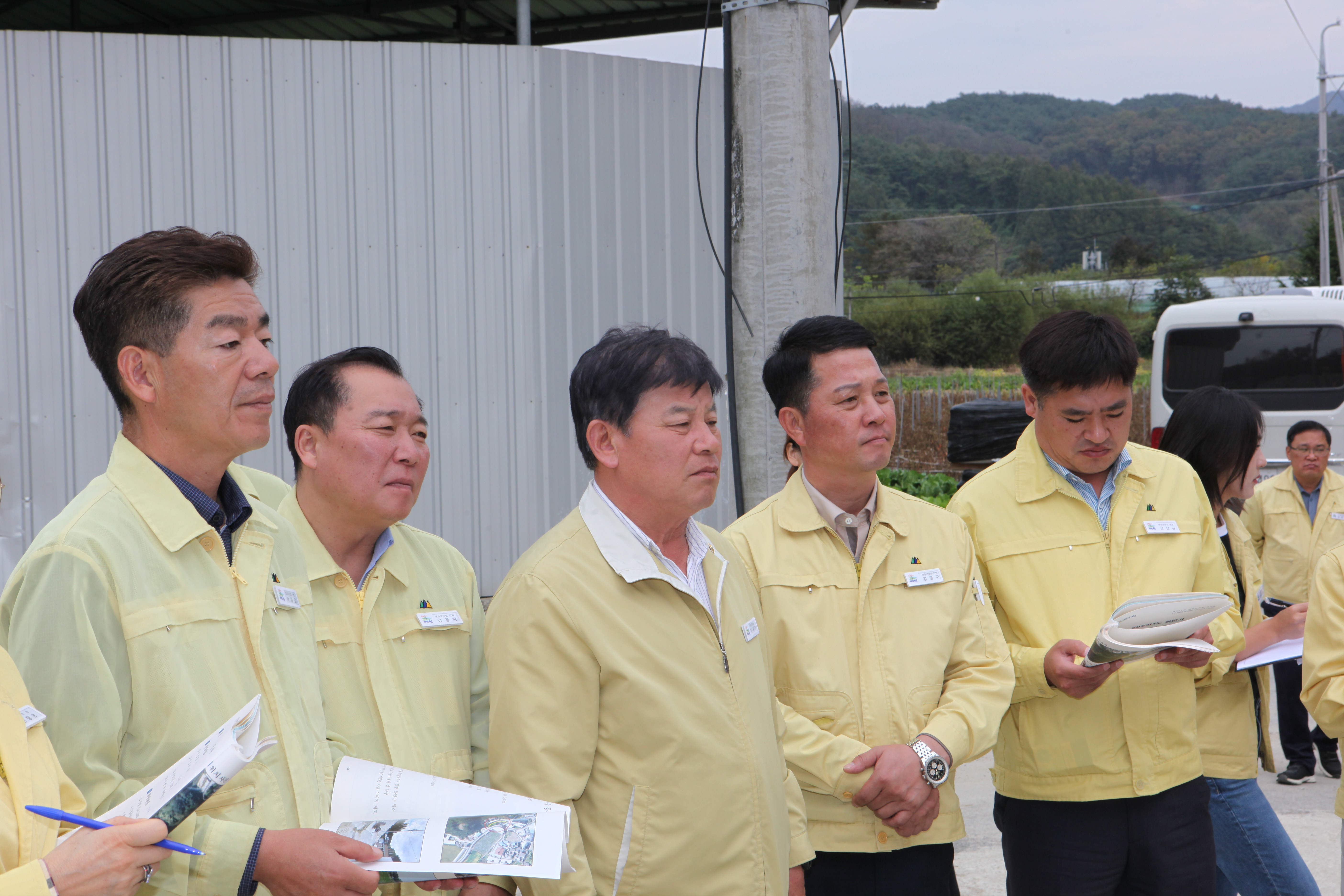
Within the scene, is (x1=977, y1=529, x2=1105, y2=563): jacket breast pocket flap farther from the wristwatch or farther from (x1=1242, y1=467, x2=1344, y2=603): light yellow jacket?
(x1=1242, y1=467, x2=1344, y2=603): light yellow jacket

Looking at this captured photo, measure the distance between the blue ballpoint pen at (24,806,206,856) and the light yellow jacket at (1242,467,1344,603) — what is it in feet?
19.9

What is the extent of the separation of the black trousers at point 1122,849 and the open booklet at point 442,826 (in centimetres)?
146

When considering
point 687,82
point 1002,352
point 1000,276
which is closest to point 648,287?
point 687,82

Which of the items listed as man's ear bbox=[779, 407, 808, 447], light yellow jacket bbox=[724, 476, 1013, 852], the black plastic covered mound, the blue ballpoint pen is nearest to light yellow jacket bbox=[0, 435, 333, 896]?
the blue ballpoint pen

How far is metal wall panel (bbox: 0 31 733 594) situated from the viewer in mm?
5676

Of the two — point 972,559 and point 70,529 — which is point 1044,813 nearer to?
point 972,559

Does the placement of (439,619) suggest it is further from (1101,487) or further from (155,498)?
(1101,487)

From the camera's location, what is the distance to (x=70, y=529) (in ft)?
5.88

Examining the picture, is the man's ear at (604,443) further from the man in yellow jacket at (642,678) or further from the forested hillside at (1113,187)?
the forested hillside at (1113,187)

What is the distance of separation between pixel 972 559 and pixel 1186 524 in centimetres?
63

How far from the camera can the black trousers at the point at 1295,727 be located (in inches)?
222

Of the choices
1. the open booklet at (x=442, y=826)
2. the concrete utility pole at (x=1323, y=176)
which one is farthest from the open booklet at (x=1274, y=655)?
the concrete utility pole at (x=1323, y=176)

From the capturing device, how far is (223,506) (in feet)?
6.85

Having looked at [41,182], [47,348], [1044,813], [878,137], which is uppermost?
[878,137]
